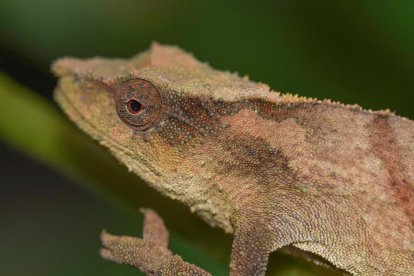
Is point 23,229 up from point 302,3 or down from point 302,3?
down

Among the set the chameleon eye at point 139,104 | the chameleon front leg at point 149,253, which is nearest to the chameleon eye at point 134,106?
the chameleon eye at point 139,104

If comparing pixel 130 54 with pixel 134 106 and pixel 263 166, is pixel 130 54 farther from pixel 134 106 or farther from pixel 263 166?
pixel 263 166

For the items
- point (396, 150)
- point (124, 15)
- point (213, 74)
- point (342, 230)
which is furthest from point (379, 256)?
point (124, 15)

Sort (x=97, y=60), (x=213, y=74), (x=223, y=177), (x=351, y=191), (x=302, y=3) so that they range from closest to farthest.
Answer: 1. (x=351, y=191)
2. (x=223, y=177)
3. (x=213, y=74)
4. (x=97, y=60)
5. (x=302, y=3)

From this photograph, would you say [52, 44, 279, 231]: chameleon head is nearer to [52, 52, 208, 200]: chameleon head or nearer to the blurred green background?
[52, 52, 208, 200]: chameleon head

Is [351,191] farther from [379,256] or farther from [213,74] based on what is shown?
[213,74]

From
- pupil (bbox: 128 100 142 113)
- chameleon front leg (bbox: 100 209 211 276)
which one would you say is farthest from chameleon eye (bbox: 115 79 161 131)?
chameleon front leg (bbox: 100 209 211 276)
